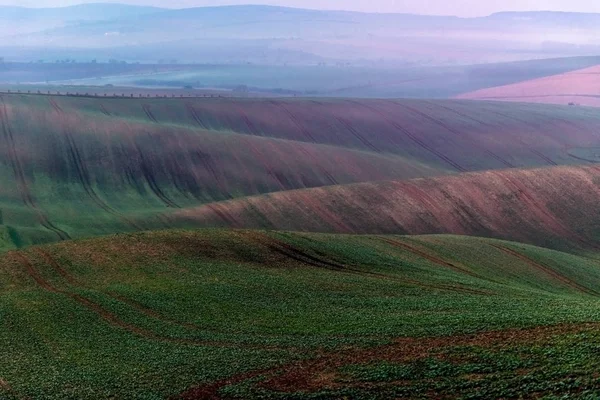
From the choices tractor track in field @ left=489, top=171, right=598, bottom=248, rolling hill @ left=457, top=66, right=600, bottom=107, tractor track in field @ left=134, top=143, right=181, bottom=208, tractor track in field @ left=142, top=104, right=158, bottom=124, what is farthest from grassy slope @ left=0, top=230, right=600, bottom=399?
rolling hill @ left=457, top=66, right=600, bottom=107

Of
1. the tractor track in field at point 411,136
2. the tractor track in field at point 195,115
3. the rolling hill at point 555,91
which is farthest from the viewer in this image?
the rolling hill at point 555,91

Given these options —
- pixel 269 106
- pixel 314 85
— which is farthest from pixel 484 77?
pixel 269 106

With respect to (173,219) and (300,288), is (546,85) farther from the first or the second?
(300,288)

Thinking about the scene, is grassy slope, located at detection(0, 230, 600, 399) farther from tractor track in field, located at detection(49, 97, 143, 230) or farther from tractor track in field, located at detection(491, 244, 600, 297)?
tractor track in field, located at detection(49, 97, 143, 230)

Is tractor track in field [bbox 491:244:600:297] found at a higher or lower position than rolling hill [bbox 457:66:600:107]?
lower

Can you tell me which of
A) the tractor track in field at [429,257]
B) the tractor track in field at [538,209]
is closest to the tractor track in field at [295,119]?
the tractor track in field at [538,209]

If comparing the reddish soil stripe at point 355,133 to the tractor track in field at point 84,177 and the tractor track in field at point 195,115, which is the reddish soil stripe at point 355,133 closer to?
the tractor track in field at point 195,115
